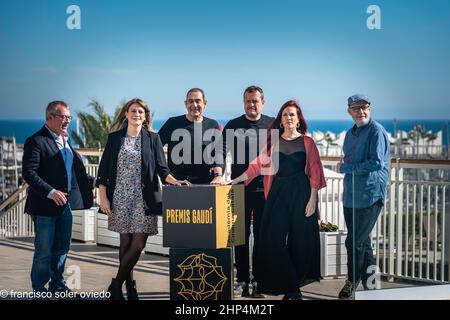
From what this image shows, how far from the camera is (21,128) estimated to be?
7180mm

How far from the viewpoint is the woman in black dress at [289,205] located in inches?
282

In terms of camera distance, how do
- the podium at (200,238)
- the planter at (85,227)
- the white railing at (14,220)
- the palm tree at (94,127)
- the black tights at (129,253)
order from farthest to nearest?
the white railing at (14,220)
the planter at (85,227)
the palm tree at (94,127)
the black tights at (129,253)
the podium at (200,238)

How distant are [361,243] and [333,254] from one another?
15.1 inches

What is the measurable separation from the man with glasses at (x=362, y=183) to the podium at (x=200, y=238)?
845 millimetres

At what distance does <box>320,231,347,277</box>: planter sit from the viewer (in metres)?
7.44

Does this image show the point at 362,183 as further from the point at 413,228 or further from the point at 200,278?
the point at 200,278

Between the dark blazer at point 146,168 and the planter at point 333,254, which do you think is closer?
the dark blazer at point 146,168

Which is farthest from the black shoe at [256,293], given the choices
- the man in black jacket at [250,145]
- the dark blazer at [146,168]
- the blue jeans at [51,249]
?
the blue jeans at [51,249]

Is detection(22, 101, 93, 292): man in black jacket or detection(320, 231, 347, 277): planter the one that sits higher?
detection(22, 101, 93, 292): man in black jacket

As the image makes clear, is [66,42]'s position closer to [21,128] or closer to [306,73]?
[21,128]

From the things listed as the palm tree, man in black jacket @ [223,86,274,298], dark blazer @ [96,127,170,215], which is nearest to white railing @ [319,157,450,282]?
man in black jacket @ [223,86,274,298]

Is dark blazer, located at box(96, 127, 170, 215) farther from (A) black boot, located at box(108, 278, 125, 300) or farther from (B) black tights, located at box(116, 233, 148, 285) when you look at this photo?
(A) black boot, located at box(108, 278, 125, 300)

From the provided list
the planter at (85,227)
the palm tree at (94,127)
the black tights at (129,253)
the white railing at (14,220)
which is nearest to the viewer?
the black tights at (129,253)

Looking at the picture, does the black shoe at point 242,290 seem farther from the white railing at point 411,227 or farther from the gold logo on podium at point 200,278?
the white railing at point 411,227
